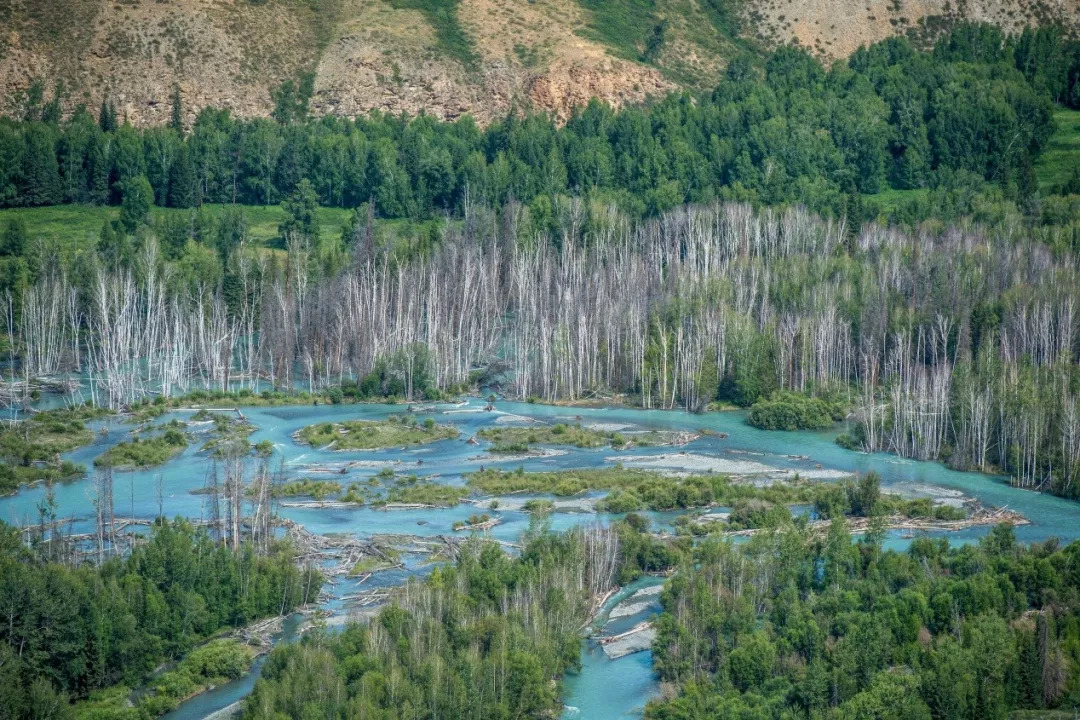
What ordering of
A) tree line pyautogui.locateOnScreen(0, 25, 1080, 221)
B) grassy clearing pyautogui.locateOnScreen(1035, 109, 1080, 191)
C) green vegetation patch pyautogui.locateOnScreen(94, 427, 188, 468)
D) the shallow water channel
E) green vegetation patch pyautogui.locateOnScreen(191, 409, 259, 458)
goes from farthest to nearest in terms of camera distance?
grassy clearing pyautogui.locateOnScreen(1035, 109, 1080, 191), tree line pyautogui.locateOnScreen(0, 25, 1080, 221), green vegetation patch pyautogui.locateOnScreen(191, 409, 259, 458), green vegetation patch pyautogui.locateOnScreen(94, 427, 188, 468), the shallow water channel

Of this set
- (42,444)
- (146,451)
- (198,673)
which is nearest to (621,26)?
(146,451)

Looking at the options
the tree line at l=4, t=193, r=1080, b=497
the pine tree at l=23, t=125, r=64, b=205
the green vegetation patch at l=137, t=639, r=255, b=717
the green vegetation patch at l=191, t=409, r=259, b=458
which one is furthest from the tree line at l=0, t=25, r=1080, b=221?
the green vegetation patch at l=137, t=639, r=255, b=717

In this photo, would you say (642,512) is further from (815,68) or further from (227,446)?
(815,68)

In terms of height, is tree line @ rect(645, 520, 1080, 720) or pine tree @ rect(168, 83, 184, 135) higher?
pine tree @ rect(168, 83, 184, 135)

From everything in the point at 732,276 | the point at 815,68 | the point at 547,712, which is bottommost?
the point at 547,712

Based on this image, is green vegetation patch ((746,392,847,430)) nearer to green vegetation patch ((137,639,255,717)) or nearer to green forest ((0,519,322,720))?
green forest ((0,519,322,720))

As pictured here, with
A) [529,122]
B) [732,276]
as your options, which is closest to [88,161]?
[529,122]
